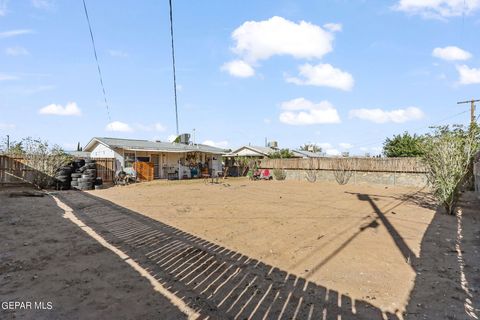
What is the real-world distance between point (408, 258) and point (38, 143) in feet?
63.9

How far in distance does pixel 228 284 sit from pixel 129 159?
21.4m

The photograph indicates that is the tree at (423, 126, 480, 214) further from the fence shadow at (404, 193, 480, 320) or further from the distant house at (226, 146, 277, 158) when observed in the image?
the distant house at (226, 146, 277, 158)

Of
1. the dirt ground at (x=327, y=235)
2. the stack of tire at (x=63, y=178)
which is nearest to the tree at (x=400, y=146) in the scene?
the dirt ground at (x=327, y=235)

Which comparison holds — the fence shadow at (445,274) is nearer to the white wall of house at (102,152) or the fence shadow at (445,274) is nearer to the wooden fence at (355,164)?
the wooden fence at (355,164)

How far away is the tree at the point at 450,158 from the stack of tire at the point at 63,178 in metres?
18.1

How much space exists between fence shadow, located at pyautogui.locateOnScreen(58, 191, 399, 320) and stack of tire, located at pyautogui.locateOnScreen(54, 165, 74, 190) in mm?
Result: 12029

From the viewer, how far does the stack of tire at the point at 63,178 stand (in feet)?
54.5

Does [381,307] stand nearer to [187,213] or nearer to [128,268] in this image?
[128,268]

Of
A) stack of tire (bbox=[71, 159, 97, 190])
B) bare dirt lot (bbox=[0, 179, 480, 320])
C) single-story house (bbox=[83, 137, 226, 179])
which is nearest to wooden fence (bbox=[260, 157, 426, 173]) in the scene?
single-story house (bbox=[83, 137, 226, 179])

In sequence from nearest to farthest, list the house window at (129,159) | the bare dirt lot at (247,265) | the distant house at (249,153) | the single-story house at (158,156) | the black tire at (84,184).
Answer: the bare dirt lot at (247,265), the black tire at (84,184), the single-story house at (158,156), the house window at (129,159), the distant house at (249,153)

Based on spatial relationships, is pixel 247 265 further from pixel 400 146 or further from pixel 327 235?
pixel 400 146

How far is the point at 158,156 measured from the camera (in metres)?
25.9

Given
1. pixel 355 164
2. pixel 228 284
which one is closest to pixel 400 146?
pixel 355 164

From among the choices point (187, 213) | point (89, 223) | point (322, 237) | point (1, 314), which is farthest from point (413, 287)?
point (89, 223)
